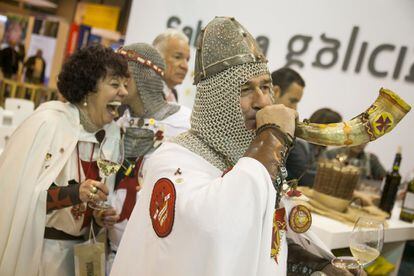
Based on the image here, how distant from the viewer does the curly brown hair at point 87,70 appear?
249 cm

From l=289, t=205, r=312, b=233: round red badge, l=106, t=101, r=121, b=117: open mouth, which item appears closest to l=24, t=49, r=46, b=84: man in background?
l=106, t=101, r=121, b=117: open mouth

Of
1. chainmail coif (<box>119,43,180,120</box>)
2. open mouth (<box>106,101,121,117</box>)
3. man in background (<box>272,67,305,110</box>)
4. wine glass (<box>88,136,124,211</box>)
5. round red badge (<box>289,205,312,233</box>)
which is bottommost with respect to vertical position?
wine glass (<box>88,136,124,211</box>)

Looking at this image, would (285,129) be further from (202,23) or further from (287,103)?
(202,23)

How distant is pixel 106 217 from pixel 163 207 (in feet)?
3.74

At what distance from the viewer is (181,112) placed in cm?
299

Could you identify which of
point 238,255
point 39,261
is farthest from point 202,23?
point 238,255

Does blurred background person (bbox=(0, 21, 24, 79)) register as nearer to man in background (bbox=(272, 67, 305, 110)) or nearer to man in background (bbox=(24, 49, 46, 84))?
man in background (bbox=(24, 49, 46, 84))

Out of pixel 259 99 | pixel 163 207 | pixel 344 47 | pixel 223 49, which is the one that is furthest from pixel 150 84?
pixel 344 47

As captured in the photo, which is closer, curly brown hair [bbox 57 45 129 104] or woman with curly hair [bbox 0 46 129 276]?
woman with curly hair [bbox 0 46 129 276]

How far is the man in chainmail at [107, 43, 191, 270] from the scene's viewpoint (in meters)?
2.66

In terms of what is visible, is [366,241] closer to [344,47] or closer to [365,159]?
[365,159]

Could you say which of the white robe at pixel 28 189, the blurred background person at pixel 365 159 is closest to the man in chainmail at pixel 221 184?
the white robe at pixel 28 189

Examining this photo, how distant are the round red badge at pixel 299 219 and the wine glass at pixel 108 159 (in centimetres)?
96

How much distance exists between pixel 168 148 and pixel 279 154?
41cm
